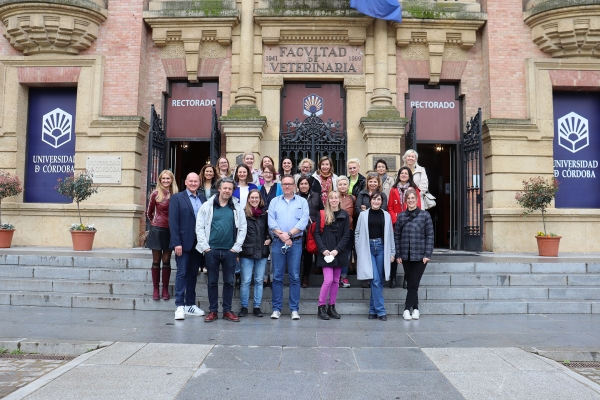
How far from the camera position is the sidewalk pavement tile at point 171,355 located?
15.5ft

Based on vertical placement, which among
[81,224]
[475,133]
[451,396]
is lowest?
[451,396]

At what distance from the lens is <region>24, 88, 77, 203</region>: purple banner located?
1313 cm

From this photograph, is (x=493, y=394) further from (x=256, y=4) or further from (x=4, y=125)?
(x=4, y=125)

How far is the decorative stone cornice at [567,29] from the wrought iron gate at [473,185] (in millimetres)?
2912

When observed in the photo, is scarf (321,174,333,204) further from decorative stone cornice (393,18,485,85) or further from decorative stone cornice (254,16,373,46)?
decorative stone cornice (393,18,485,85)

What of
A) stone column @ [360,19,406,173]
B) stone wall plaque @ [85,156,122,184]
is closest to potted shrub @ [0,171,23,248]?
stone wall plaque @ [85,156,122,184]

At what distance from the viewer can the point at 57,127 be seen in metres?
13.2

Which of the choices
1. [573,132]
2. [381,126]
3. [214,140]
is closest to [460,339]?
[381,126]

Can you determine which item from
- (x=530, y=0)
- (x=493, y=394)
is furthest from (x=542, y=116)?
(x=493, y=394)

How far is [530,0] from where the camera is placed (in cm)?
1286

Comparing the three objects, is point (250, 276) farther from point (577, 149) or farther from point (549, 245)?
point (577, 149)

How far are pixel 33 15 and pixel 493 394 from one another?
13.8m

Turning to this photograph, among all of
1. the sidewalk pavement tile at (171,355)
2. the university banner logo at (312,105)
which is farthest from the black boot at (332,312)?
the university banner logo at (312,105)

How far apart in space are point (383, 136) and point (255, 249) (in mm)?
6707
